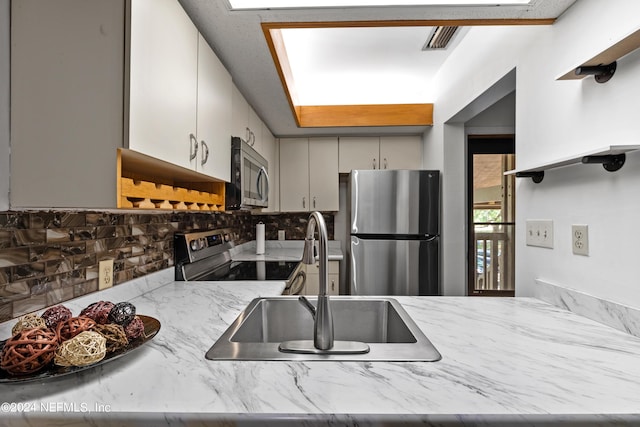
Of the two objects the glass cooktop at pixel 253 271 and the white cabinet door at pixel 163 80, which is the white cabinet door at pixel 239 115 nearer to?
the white cabinet door at pixel 163 80

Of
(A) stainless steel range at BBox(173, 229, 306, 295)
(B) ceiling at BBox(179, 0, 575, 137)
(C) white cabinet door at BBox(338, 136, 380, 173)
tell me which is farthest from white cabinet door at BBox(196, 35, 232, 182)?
(C) white cabinet door at BBox(338, 136, 380, 173)

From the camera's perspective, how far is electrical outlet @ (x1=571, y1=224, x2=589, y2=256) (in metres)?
1.13

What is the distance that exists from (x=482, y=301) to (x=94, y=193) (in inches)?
56.0

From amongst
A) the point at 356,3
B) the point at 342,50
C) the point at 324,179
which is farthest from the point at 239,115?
the point at 324,179

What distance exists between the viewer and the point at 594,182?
1091 millimetres

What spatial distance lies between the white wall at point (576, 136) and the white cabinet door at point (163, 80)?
1379 millimetres

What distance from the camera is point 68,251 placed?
42.4 inches

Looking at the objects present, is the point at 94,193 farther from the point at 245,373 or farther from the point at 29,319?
the point at 245,373

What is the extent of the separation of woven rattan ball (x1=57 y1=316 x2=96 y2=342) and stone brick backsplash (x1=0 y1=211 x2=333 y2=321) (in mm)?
276

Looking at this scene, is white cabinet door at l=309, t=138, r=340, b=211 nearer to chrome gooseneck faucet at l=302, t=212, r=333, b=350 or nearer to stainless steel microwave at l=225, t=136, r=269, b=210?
stainless steel microwave at l=225, t=136, r=269, b=210

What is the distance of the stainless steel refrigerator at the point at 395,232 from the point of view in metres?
2.80

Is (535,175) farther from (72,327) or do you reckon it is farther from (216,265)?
(216,265)

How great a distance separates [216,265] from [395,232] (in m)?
1.52

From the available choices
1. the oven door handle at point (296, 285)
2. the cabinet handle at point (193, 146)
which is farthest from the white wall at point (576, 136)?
the cabinet handle at point (193, 146)
